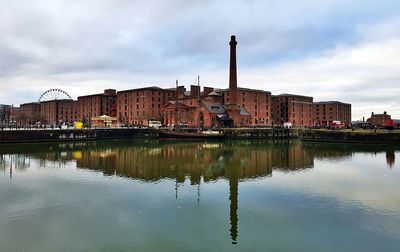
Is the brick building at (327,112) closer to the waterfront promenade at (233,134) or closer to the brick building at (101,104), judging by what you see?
the waterfront promenade at (233,134)

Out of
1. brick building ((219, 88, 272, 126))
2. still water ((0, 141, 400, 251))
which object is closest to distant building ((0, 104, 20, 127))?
brick building ((219, 88, 272, 126))

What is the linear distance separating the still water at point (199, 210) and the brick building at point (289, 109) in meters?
105

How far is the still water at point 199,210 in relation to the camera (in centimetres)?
1086

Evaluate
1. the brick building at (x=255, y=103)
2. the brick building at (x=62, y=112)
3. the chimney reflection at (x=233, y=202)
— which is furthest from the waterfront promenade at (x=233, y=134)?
the brick building at (x=62, y=112)

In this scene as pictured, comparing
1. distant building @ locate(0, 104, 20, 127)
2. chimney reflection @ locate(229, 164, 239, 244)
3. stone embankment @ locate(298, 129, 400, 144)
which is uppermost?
distant building @ locate(0, 104, 20, 127)

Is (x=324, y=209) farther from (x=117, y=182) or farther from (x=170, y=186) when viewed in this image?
(x=117, y=182)

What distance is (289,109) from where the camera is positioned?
422 ft

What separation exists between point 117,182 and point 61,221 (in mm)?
9063

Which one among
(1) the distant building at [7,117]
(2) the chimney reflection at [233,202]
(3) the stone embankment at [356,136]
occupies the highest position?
(1) the distant building at [7,117]

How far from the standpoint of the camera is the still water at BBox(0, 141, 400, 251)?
1086 cm

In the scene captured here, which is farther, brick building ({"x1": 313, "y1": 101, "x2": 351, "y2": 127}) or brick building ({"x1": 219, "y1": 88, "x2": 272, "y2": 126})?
brick building ({"x1": 313, "y1": 101, "x2": 351, "y2": 127})

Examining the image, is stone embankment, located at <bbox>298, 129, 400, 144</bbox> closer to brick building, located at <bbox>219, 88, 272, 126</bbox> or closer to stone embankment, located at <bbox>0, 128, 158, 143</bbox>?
brick building, located at <bbox>219, 88, 272, 126</bbox>

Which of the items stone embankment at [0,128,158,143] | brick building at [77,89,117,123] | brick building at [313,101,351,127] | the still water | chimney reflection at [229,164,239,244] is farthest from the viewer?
brick building at [313,101,351,127]

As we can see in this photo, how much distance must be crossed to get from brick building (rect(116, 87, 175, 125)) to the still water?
3197 inches
